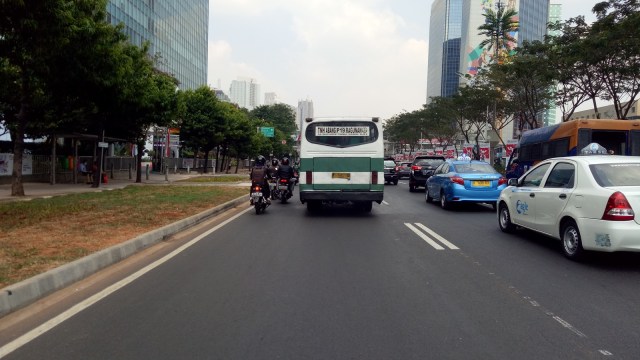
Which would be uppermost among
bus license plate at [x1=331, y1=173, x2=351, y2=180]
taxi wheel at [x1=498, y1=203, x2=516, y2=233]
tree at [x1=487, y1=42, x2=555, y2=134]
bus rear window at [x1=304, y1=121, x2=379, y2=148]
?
tree at [x1=487, y1=42, x2=555, y2=134]

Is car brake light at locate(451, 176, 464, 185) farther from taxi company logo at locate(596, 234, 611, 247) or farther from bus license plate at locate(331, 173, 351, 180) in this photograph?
taxi company logo at locate(596, 234, 611, 247)

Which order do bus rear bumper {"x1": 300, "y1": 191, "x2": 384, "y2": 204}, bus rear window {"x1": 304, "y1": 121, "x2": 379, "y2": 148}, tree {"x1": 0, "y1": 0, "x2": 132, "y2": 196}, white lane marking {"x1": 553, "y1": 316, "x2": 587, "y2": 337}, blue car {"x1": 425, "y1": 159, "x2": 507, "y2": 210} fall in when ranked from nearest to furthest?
white lane marking {"x1": 553, "y1": 316, "x2": 587, "y2": 337} → tree {"x1": 0, "y1": 0, "x2": 132, "y2": 196} → bus rear bumper {"x1": 300, "y1": 191, "x2": 384, "y2": 204} → bus rear window {"x1": 304, "y1": 121, "x2": 379, "y2": 148} → blue car {"x1": 425, "y1": 159, "x2": 507, "y2": 210}

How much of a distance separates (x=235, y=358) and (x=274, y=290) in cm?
197

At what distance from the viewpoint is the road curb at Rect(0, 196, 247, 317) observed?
202 inches

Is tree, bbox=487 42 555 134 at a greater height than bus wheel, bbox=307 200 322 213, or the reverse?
tree, bbox=487 42 555 134

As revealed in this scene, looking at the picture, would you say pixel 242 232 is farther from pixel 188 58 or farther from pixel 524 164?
pixel 188 58

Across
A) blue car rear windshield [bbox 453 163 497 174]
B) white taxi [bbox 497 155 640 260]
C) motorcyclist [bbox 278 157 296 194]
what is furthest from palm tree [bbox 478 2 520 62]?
white taxi [bbox 497 155 640 260]

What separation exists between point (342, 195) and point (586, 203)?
276 inches

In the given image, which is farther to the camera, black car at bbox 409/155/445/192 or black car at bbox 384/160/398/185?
black car at bbox 384/160/398/185

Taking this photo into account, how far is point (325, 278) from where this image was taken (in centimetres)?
645

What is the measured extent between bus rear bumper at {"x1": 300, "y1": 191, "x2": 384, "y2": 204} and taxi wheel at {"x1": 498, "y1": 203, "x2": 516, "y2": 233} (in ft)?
11.8

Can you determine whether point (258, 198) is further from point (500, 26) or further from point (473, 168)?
point (500, 26)

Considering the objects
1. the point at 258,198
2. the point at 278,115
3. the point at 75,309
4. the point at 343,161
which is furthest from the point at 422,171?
the point at 278,115

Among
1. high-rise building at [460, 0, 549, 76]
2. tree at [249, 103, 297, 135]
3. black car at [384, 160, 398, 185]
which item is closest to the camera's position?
black car at [384, 160, 398, 185]
